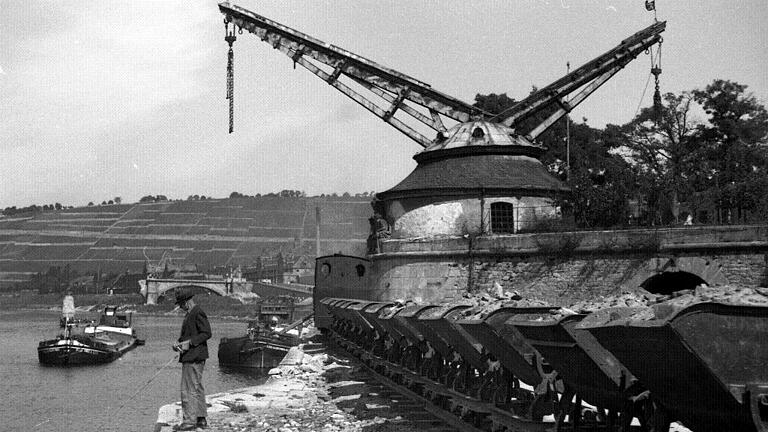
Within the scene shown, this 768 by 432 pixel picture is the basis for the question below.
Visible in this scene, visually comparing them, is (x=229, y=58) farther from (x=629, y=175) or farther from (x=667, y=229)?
(x=667, y=229)

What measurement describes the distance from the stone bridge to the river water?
86.7 metres

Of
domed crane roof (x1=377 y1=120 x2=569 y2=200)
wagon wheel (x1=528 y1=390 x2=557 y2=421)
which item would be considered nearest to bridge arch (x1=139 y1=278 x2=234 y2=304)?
domed crane roof (x1=377 y1=120 x2=569 y2=200)

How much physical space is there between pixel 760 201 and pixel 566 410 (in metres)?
19.4

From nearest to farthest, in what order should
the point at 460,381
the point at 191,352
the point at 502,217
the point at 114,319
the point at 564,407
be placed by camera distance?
the point at 564,407
the point at 191,352
the point at 460,381
the point at 502,217
the point at 114,319

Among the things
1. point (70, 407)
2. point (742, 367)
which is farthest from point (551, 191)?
A: point (742, 367)

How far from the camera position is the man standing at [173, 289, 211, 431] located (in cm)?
1055

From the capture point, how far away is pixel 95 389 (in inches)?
1391

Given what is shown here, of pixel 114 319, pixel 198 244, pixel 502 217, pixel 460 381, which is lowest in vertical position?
pixel 114 319

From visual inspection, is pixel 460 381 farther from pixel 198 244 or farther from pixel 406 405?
pixel 198 244

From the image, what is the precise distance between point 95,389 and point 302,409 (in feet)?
76.5

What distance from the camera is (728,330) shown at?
667cm

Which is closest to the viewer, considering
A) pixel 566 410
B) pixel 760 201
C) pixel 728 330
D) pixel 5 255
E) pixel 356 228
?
pixel 728 330

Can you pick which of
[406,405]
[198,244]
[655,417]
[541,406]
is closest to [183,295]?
[541,406]

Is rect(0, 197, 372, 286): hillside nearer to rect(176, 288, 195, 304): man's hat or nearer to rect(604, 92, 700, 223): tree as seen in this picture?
rect(604, 92, 700, 223): tree
